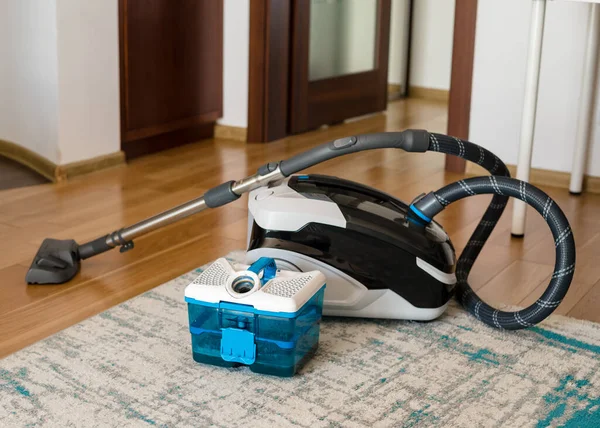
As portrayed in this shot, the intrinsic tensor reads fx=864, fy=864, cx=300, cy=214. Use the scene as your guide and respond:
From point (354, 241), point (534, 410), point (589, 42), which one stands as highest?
point (589, 42)

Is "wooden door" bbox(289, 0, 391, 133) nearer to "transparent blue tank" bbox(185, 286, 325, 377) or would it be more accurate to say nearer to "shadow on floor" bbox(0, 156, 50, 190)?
"shadow on floor" bbox(0, 156, 50, 190)

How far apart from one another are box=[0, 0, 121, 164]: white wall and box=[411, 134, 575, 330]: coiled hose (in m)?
1.44

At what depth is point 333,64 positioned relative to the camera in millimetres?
3756

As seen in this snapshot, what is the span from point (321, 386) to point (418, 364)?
0.65 ft

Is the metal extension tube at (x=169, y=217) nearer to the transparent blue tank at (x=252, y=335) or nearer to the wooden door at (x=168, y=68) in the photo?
the transparent blue tank at (x=252, y=335)

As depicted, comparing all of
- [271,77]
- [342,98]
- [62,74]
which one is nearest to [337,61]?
[342,98]

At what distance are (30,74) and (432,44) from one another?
2282 millimetres

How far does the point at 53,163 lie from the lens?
2.75 meters

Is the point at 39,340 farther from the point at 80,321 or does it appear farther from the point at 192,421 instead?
the point at 192,421

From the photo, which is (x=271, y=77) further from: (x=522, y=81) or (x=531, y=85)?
(x=531, y=85)

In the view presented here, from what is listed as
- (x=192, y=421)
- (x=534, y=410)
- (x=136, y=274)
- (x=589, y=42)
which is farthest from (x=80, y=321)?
(x=589, y=42)

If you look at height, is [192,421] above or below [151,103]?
below

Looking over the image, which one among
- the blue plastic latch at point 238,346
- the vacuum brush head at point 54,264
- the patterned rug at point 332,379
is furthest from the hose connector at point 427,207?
the vacuum brush head at point 54,264

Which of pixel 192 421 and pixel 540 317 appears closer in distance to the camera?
pixel 192 421
